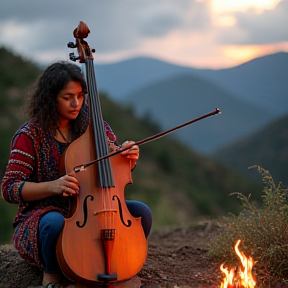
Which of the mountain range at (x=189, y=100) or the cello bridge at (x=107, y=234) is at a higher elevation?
the mountain range at (x=189, y=100)

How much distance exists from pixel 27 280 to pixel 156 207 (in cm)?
1052

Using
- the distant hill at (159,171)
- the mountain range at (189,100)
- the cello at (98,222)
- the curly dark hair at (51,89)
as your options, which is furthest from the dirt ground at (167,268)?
the mountain range at (189,100)

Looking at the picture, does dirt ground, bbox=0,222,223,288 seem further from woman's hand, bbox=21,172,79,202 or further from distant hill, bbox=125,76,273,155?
distant hill, bbox=125,76,273,155

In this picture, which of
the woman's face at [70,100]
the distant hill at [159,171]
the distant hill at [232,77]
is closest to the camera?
the woman's face at [70,100]

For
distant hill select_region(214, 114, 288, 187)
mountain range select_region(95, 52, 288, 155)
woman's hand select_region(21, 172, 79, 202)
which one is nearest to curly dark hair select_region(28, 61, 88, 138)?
woman's hand select_region(21, 172, 79, 202)

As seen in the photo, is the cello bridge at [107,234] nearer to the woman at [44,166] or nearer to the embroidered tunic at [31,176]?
the woman at [44,166]

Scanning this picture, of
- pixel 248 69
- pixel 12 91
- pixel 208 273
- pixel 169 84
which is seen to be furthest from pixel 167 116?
pixel 208 273

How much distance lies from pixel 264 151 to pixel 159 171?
10.7 metres

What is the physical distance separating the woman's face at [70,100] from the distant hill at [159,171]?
28.1 feet

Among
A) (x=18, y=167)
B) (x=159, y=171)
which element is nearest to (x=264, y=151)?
(x=159, y=171)

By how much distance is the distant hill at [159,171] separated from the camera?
15.6 metres

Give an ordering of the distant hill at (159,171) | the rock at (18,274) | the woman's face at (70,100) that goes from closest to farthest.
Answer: the woman's face at (70,100) → the rock at (18,274) → the distant hill at (159,171)

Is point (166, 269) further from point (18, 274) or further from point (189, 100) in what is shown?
point (189, 100)

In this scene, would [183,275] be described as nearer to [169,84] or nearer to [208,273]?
[208,273]
